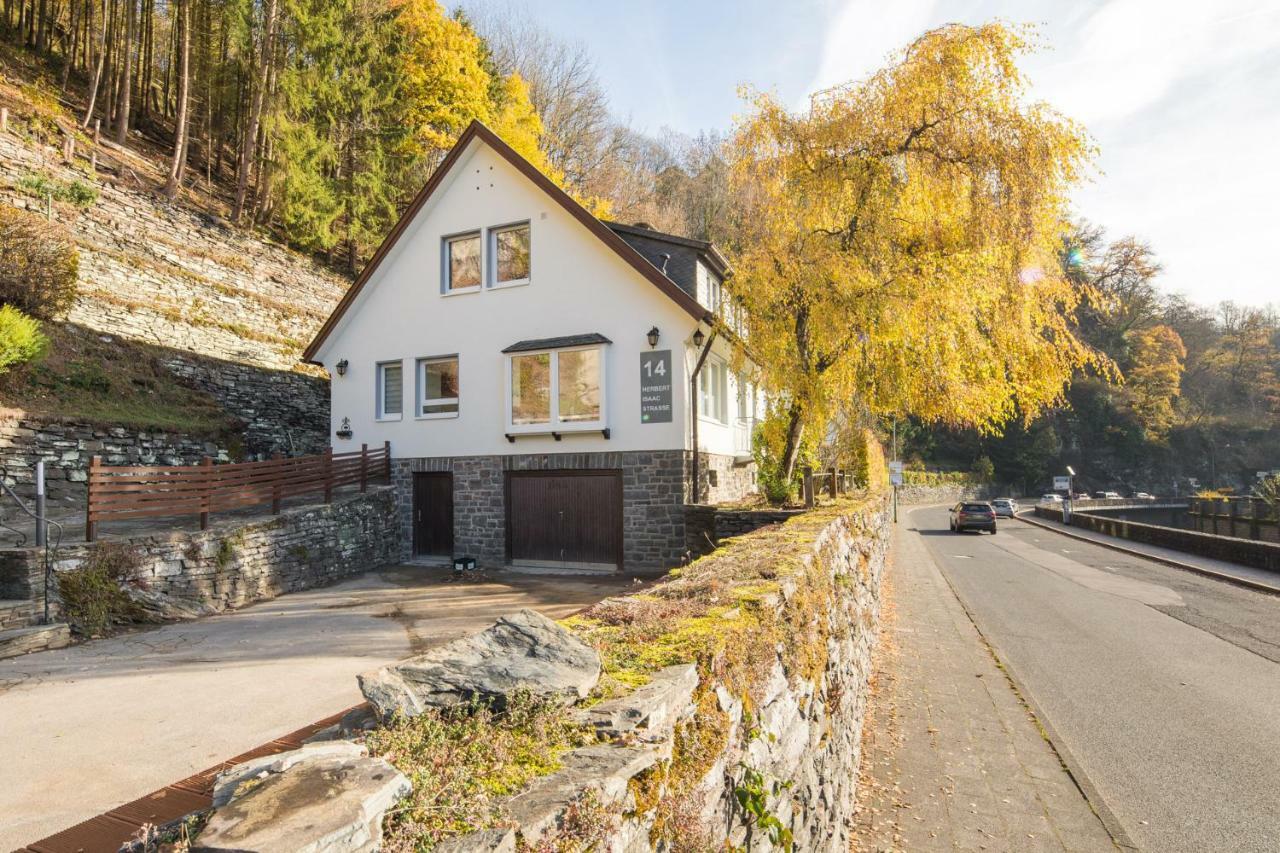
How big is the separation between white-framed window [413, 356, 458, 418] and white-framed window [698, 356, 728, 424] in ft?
19.3

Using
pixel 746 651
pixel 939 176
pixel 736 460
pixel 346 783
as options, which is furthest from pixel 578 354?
pixel 346 783

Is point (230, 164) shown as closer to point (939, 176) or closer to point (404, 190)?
point (404, 190)

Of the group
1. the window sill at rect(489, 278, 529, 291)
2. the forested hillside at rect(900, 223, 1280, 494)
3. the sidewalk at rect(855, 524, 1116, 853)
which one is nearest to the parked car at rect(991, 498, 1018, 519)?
the forested hillside at rect(900, 223, 1280, 494)

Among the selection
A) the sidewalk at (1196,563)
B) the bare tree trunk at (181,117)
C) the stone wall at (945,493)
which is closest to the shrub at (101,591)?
the bare tree trunk at (181,117)

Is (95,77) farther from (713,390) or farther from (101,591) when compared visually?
(713,390)

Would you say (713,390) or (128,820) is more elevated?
(713,390)

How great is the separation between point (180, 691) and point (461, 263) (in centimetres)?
1191

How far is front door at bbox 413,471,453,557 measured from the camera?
15.8m

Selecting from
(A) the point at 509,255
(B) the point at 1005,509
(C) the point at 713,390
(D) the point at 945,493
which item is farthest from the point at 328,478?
(D) the point at 945,493

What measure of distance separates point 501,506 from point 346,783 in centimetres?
1371

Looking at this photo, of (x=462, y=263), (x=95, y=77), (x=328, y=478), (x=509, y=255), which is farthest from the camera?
(x=95, y=77)

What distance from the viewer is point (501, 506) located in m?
15.1

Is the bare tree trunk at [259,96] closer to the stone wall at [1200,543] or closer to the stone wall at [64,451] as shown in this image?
the stone wall at [64,451]

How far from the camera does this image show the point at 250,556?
11.2 meters
